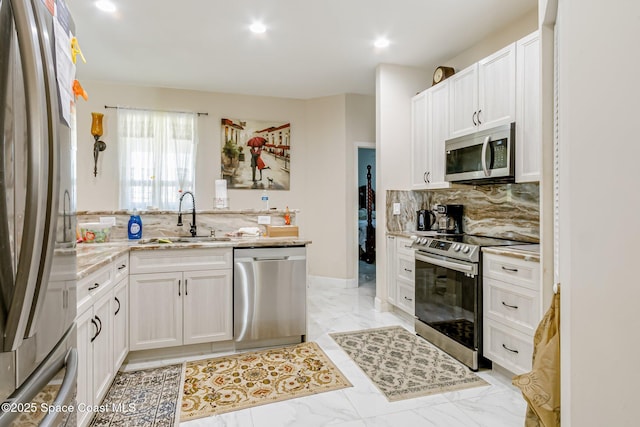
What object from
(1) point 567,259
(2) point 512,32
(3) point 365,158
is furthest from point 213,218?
(3) point 365,158

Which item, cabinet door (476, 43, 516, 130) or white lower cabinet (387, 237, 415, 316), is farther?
white lower cabinet (387, 237, 415, 316)

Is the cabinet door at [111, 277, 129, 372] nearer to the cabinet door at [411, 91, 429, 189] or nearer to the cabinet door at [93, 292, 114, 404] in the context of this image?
the cabinet door at [93, 292, 114, 404]

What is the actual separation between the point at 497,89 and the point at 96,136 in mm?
4603

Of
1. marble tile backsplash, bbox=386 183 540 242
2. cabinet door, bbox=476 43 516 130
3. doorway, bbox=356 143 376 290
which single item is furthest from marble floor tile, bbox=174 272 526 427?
doorway, bbox=356 143 376 290

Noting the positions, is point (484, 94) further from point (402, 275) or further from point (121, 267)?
point (121, 267)

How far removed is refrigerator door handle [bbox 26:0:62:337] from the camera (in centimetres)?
68

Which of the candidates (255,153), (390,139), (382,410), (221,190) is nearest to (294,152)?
(255,153)

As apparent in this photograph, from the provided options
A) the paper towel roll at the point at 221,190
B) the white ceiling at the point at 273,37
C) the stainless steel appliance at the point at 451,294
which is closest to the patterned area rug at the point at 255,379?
the stainless steel appliance at the point at 451,294

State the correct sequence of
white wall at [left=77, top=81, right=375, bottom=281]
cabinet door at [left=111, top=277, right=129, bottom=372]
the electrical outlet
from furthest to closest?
white wall at [left=77, top=81, right=375, bottom=281]
the electrical outlet
cabinet door at [left=111, top=277, right=129, bottom=372]

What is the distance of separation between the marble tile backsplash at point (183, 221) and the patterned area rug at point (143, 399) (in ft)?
4.23

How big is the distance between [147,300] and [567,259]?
8.54 ft

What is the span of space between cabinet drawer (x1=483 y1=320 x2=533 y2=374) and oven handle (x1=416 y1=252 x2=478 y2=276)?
14.4 inches

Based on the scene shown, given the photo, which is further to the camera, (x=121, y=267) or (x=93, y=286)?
(x=121, y=267)

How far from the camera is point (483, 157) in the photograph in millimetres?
2666
